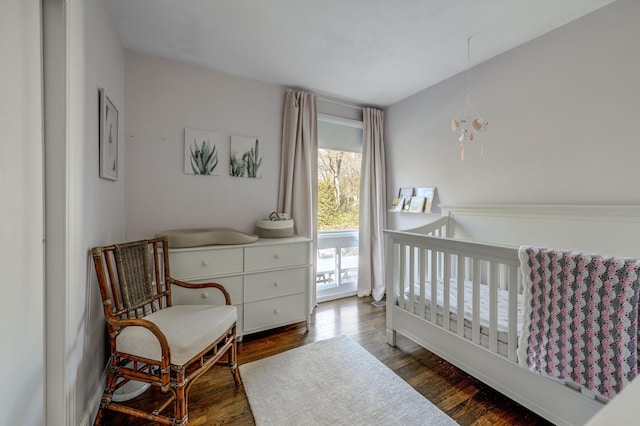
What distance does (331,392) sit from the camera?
151 cm

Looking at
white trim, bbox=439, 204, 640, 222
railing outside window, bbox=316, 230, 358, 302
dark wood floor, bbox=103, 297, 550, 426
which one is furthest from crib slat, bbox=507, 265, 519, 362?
railing outside window, bbox=316, 230, 358, 302

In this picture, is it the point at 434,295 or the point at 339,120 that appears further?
the point at 339,120

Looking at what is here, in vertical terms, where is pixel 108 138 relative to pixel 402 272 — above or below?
above

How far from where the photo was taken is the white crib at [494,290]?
1.29m

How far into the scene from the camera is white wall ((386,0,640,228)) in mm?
1549

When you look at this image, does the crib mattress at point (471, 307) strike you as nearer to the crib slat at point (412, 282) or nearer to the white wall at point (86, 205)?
the crib slat at point (412, 282)

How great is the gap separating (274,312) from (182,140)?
1.69 meters

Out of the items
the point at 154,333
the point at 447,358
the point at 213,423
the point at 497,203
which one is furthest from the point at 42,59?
the point at 497,203

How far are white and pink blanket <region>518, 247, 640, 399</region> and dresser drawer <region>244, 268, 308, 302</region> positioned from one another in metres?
1.56

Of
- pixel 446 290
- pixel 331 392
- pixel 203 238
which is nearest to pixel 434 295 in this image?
pixel 446 290

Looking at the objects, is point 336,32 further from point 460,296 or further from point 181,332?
point 181,332

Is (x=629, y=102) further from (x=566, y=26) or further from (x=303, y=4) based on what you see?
(x=303, y=4)

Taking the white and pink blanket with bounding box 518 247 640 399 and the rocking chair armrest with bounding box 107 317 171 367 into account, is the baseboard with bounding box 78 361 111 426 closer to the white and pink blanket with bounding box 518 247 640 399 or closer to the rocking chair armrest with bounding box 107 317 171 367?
the rocking chair armrest with bounding box 107 317 171 367

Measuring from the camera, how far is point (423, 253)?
181 cm
